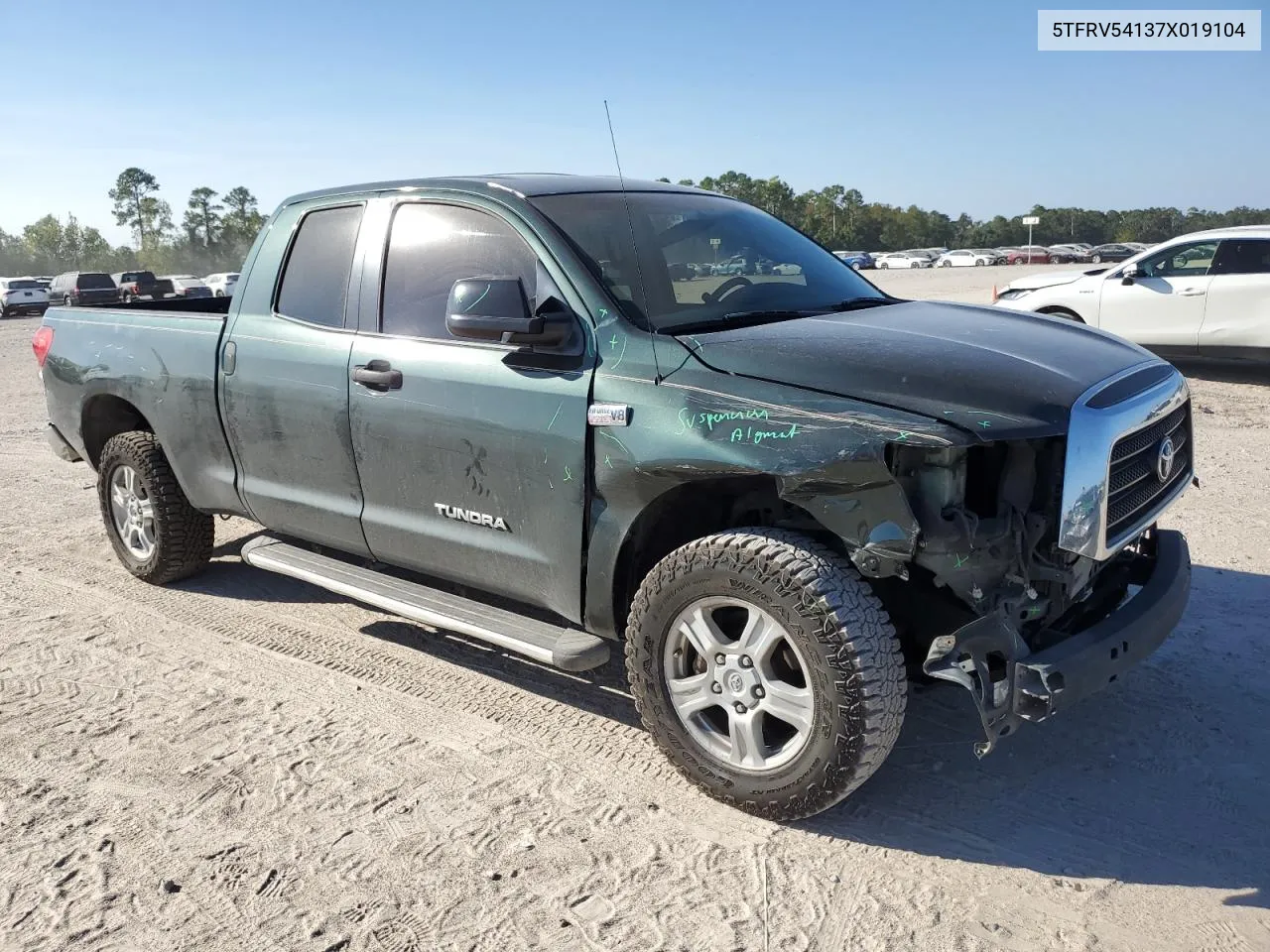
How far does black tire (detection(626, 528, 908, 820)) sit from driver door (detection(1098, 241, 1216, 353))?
9.70 meters

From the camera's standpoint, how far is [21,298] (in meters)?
40.5

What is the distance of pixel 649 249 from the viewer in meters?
3.99

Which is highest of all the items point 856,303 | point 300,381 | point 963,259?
point 856,303

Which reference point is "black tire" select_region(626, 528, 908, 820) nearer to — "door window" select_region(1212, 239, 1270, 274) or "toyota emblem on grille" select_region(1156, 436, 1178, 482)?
"toyota emblem on grille" select_region(1156, 436, 1178, 482)

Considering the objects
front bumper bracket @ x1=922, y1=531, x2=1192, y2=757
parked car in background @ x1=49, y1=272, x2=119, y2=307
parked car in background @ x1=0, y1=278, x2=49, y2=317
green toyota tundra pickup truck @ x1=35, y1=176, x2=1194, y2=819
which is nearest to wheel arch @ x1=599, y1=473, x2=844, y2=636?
green toyota tundra pickup truck @ x1=35, y1=176, x2=1194, y2=819

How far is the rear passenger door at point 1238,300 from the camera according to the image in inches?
419

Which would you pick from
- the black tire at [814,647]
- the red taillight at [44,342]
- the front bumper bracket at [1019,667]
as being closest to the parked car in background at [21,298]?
the red taillight at [44,342]

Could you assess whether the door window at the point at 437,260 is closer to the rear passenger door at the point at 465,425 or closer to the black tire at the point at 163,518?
the rear passenger door at the point at 465,425

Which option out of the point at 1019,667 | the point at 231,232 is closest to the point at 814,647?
the point at 1019,667

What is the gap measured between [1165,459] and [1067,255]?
74997mm

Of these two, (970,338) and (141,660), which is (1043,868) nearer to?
(970,338)

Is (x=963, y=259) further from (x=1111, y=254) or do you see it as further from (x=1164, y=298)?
(x=1164, y=298)

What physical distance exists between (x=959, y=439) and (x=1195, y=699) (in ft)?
6.27

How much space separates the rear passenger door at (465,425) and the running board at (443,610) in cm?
9
